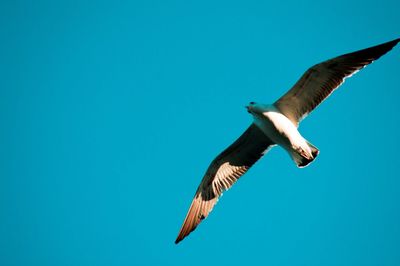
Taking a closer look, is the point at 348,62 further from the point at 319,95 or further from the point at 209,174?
the point at 209,174

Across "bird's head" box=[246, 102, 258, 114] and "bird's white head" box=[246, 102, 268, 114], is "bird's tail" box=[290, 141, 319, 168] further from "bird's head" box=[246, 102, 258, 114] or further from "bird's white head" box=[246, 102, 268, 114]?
"bird's head" box=[246, 102, 258, 114]

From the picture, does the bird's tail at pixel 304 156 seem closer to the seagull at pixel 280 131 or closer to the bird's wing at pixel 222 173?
the seagull at pixel 280 131

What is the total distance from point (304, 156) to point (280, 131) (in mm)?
710

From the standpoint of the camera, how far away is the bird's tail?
34.4 ft

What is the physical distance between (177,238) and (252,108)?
3.28 metres

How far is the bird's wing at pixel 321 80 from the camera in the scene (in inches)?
399

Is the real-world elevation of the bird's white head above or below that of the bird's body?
above

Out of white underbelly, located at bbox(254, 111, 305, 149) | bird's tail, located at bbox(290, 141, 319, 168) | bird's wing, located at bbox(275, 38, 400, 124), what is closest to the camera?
bird's wing, located at bbox(275, 38, 400, 124)

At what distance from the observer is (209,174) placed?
11.8 meters

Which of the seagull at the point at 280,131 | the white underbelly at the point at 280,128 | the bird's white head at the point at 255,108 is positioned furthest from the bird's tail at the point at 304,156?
the bird's white head at the point at 255,108

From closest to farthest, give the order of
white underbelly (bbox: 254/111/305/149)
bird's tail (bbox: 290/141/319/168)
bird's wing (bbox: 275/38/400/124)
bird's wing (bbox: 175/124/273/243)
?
bird's wing (bbox: 275/38/400/124), white underbelly (bbox: 254/111/305/149), bird's tail (bbox: 290/141/319/168), bird's wing (bbox: 175/124/273/243)

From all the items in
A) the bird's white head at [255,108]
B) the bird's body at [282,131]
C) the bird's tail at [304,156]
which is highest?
the bird's white head at [255,108]

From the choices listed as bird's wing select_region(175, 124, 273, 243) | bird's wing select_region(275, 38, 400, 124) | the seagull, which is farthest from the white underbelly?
bird's wing select_region(175, 124, 273, 243)

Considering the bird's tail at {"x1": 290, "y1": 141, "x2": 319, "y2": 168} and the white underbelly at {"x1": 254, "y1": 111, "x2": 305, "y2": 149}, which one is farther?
the bird's tail at {"x1": 290, "y1": 141, "x2": 319, "y2": 168}
